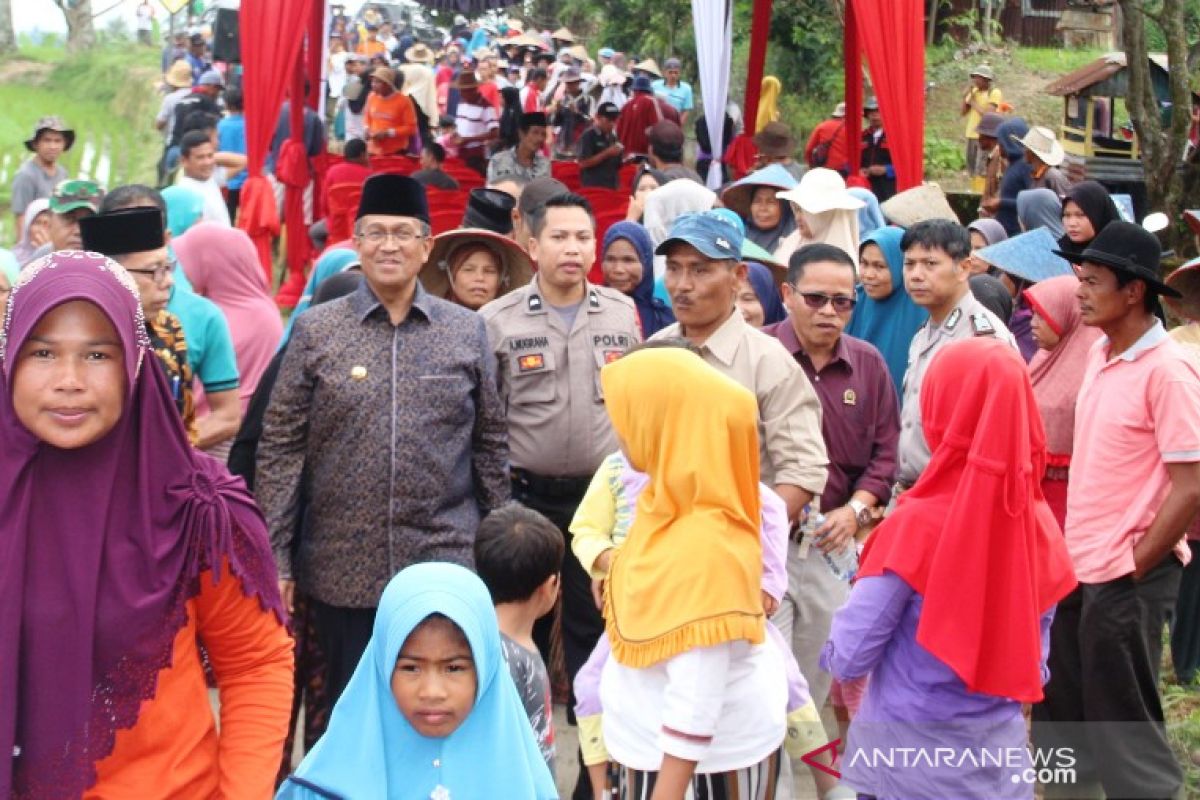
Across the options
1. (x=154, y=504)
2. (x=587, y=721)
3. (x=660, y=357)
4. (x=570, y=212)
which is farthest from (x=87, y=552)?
(x=570, y=212)

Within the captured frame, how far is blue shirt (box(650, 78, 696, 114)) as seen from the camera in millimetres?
20375

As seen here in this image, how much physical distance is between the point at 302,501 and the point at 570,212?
153cm

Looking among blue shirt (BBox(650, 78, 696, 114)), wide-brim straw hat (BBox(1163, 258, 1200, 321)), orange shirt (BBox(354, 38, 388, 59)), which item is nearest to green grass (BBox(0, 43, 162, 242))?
orange shirt (BBox(354, 38, 388, 59))

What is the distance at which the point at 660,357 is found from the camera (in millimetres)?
3102

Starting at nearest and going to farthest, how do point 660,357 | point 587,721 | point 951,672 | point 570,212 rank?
point 660,357
point 951,672
point 587,721
point 570,212

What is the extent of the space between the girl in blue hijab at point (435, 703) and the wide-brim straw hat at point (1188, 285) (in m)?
3.24

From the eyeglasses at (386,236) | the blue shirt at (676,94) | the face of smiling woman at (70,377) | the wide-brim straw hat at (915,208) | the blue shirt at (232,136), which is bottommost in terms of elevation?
the blue shirt at (676,94)

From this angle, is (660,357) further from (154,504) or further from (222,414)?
(222,414)

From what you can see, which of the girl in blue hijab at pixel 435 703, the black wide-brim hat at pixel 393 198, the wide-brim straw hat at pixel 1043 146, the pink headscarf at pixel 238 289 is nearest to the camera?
the girl in blue hijab at pixel 435 703

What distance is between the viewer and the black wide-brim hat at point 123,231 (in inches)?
166

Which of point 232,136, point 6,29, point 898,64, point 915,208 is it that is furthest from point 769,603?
point 6,29

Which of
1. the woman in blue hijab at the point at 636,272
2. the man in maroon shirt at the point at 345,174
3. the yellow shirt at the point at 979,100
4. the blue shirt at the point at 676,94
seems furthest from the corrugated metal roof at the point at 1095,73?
the woman in blue hijab at the point at 636,272

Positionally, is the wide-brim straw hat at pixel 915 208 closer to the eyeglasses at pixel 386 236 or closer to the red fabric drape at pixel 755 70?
the eyeglasses at pixel 386 236

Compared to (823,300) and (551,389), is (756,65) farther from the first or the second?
(551,389)
